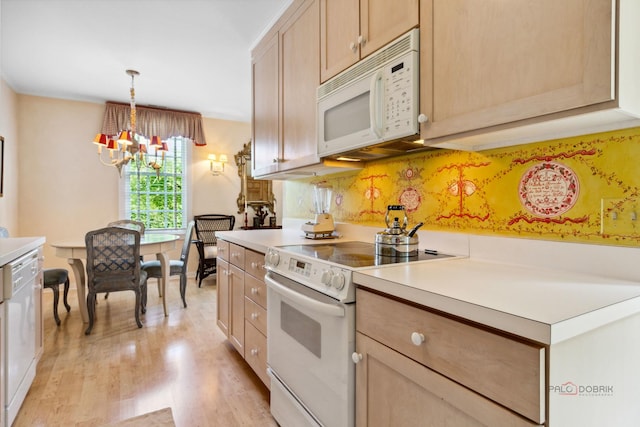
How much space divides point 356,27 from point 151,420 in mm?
2222

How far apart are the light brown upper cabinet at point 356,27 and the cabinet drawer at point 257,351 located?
157 cm

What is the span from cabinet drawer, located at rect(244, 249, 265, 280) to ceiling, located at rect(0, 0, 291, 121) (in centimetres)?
176

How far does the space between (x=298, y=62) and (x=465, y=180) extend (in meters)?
1.32

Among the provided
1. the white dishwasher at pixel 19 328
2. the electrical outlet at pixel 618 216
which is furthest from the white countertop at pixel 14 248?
the electrical outlet at pixel 618 216

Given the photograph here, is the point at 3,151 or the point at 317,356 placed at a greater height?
the point at 3,151

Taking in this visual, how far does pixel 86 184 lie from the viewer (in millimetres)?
4492

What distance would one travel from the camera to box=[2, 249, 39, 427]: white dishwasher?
1612mm

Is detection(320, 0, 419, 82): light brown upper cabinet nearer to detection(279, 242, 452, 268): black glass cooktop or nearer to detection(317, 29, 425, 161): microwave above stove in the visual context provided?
detection(317, 29, 425, 161): microwave above stove

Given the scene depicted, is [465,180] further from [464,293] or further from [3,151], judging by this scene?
[3,151]

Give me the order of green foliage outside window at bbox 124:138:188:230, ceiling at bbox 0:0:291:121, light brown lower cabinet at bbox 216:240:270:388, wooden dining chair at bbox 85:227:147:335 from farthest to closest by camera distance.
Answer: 1. green foliage outside window at bbox 124:138:188:230
2. wooden dining chair at bbox 85:227:147:335
3. ceiling at bbox 0:0:291:121
4. light brown lower cabinet at bbox 216:240:270:388

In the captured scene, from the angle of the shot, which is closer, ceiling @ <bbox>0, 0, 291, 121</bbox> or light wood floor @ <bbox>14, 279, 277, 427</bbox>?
light wood floor @ <bbox>14, 279, 277, 427</bbox>

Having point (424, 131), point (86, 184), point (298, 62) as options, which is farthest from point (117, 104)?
point (424, 131)

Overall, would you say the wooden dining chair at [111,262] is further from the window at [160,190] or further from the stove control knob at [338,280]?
the stove control knob at [338,280]

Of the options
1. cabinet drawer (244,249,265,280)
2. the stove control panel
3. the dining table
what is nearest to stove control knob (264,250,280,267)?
the stove control panel
